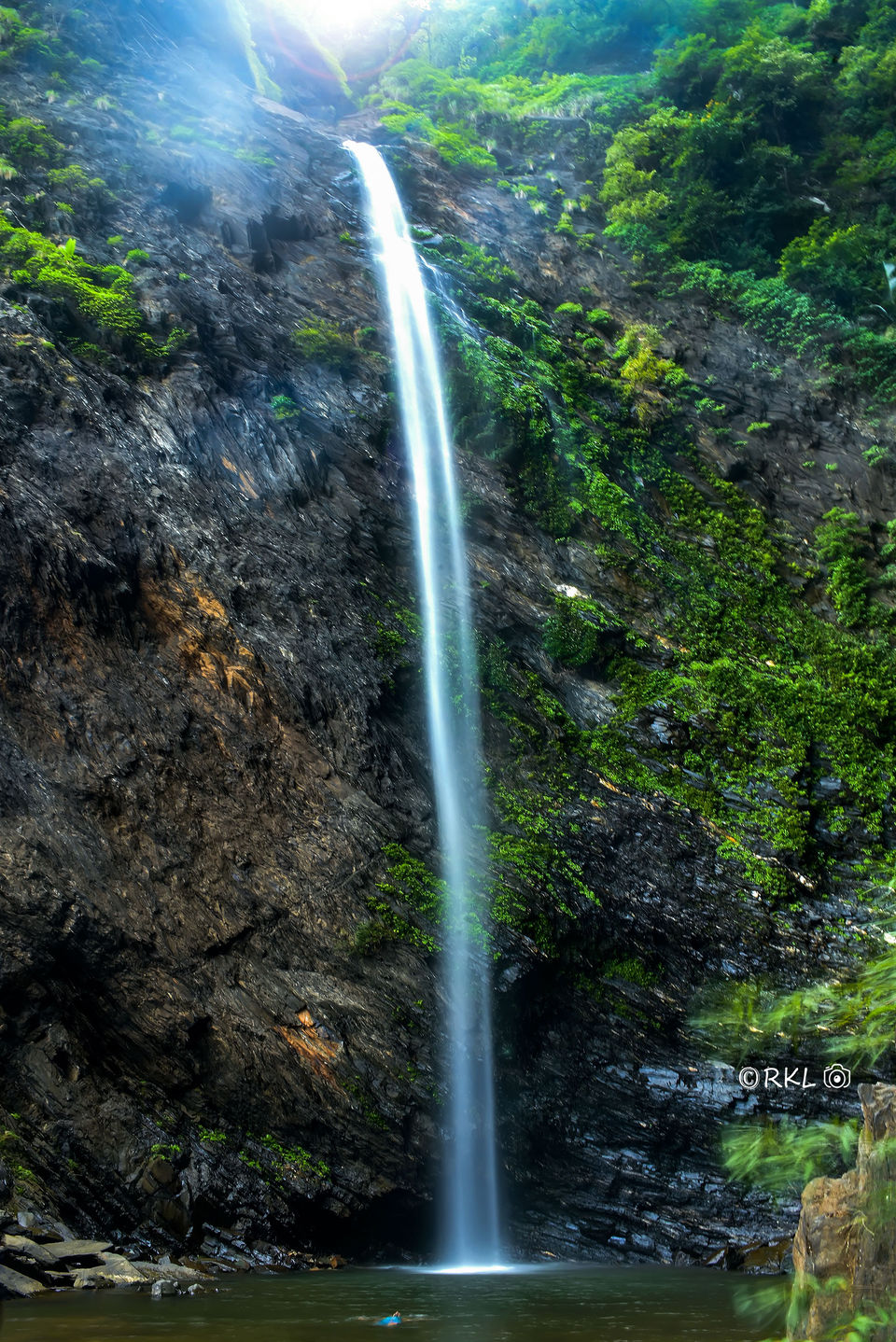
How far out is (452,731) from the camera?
14.1 m

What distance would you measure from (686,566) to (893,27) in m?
17.3

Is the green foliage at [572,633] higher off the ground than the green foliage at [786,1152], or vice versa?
the green foliage at [572,633]

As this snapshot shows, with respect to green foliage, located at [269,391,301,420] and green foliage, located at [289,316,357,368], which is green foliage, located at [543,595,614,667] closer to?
green foliage, located at [269,391,301,420]

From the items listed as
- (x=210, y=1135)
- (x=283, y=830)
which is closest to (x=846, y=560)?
(x=283, y=830)

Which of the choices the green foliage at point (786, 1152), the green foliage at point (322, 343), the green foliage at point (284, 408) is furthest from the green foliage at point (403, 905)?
the green foliage at point (322, 343)

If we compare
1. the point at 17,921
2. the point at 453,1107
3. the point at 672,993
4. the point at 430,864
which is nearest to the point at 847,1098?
the point at 672,993

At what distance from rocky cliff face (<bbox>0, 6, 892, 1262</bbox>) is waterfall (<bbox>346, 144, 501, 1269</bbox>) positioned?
299 mm

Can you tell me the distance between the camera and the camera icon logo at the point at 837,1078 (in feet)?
33.4

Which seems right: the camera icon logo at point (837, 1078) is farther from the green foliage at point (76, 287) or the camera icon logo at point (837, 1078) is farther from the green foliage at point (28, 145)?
the green foliage at point (28, 145)

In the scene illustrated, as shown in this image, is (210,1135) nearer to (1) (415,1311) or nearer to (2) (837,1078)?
(1) (415,1311)

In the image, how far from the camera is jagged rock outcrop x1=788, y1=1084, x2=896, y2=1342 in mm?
3877

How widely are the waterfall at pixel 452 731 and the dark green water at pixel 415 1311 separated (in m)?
1.43

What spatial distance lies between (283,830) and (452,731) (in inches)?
129

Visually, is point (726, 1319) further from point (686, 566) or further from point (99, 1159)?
point (686, 566)
